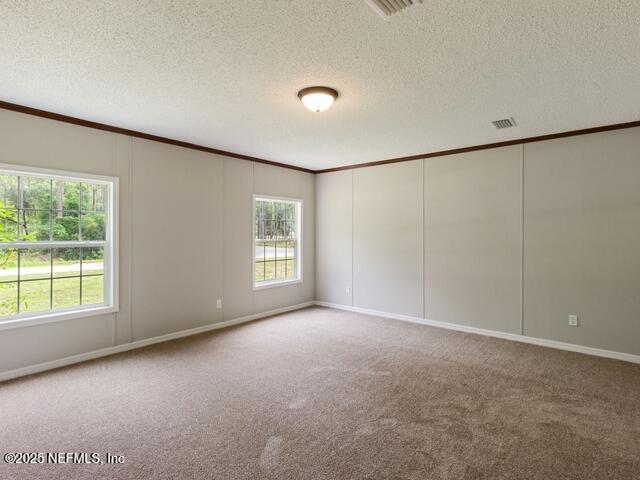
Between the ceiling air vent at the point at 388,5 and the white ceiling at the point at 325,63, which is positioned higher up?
the white ceiling at the point at 325,63

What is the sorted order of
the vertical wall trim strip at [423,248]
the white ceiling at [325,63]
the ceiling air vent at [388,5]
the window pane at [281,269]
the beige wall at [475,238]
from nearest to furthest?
1. the ceiling air vent at [388,5]
2. the white ceiling at [325,63]
3. the beige wall at [475,238]
4. the vertical wall trim strip at [423,248]
5. the window pane at [281,269]

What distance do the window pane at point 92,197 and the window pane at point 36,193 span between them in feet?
1.00

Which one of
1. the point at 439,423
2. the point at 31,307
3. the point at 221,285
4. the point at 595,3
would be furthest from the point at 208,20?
the point at 221,285

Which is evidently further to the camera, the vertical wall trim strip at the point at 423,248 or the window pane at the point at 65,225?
the vertical wall trim strip at the point at 423,248

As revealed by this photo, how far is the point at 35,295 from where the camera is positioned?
11.6 ft

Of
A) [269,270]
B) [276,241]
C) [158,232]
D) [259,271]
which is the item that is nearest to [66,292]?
[158,232]

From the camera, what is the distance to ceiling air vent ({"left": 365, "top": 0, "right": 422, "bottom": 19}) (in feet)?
6.06

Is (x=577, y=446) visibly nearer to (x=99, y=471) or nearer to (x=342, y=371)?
(x=342, y=371)

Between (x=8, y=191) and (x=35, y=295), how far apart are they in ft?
3.45

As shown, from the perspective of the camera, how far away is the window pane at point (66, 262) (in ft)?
12.0

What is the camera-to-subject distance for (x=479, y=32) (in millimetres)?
2131

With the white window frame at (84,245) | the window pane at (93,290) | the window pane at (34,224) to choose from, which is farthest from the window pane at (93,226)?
the window pane at (93,290)

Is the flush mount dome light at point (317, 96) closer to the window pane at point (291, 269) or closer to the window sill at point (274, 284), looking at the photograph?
the window sill at point (274, 284)

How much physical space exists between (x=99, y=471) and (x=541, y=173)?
5.15 m
